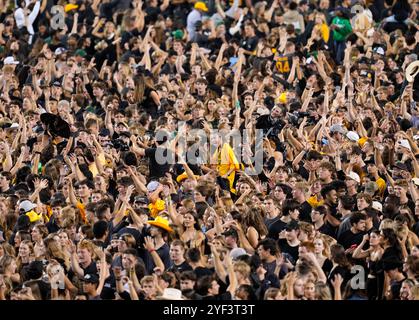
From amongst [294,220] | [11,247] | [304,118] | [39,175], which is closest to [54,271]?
[11,247]

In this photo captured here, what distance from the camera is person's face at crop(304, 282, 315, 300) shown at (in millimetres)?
14531

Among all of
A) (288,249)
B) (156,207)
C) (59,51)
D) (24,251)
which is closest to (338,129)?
(156,207)

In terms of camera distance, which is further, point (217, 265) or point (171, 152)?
point (171, 152)

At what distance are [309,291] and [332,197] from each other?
3.05 meters

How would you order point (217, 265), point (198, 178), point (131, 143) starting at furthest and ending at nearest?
point (131, 143), point (198, 178), point (217, 265)

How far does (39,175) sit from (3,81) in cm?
564

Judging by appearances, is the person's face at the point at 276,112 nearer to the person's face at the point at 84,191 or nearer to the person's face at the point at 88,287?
the person's face at the point at 84,191

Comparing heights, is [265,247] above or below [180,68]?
below

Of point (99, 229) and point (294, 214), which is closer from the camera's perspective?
point (294, 214)

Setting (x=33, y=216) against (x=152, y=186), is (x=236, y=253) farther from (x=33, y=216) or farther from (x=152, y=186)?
(x=33, y=216)

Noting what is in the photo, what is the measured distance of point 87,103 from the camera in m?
23.8

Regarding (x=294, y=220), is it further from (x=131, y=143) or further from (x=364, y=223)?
(x=131, y=143)

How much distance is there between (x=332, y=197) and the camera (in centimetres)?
1745

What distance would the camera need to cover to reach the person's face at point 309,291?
14531 millimetres
